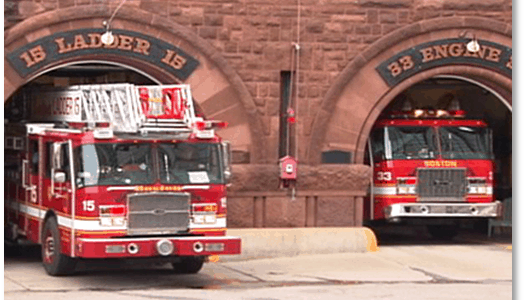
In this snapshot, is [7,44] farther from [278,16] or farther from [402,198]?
[402,198]

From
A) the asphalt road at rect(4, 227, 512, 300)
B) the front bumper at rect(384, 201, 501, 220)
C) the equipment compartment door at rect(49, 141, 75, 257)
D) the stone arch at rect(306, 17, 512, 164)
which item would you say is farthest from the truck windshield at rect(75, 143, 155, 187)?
the front bumper at rect(384, 201, 501, 220)

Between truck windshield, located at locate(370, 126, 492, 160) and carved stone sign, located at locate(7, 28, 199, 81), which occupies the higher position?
carved stone sign, located at locate(7, 28, 199, 81)

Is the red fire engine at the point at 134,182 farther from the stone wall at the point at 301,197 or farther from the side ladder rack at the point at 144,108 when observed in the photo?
the stone wall at the point at 301,197

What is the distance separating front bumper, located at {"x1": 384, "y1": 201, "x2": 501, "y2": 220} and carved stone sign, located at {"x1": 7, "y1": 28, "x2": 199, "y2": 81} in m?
4.81

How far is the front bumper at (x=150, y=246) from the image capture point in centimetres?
1814

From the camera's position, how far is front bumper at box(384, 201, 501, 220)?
971 inches

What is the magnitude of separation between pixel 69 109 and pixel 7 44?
1.79 meters

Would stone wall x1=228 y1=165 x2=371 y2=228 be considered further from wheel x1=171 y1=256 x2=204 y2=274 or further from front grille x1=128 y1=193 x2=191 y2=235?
front grille x1=128 y1=193 x2=191 y2=235

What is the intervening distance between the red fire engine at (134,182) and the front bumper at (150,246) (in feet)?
0.04

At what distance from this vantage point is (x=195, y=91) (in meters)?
22.8

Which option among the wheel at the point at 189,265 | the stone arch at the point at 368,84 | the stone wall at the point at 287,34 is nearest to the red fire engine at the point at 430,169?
the stone arch at the point at 368,84

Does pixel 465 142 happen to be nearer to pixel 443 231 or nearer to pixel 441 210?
pixel 441 210

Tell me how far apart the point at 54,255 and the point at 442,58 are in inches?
331
